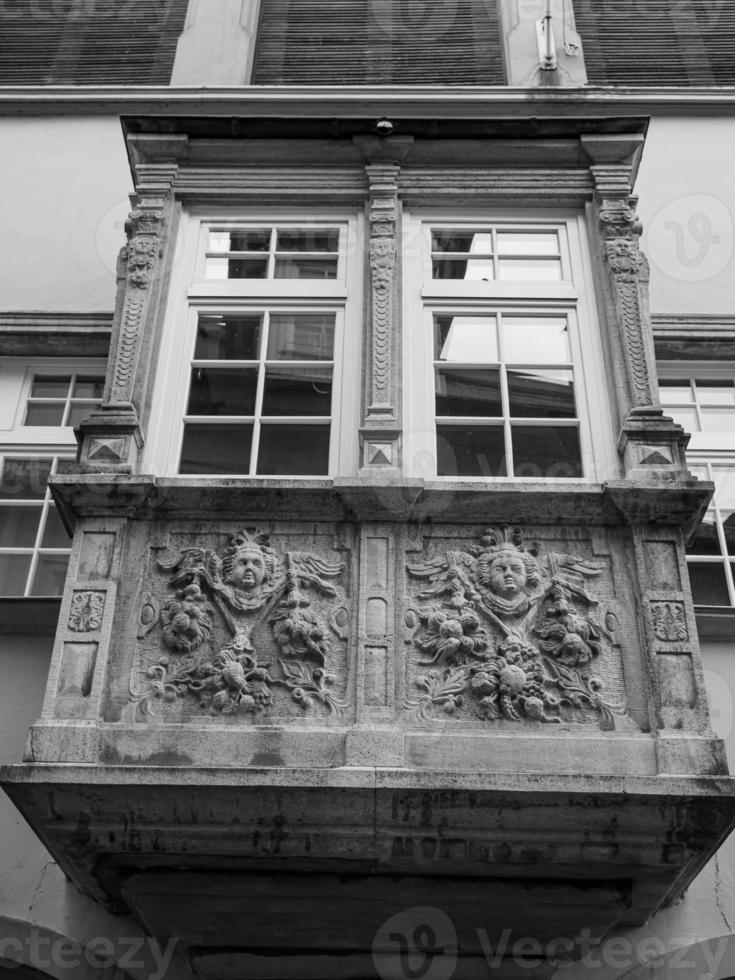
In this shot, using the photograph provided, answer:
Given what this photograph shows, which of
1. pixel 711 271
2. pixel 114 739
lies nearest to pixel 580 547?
pixel 114 739

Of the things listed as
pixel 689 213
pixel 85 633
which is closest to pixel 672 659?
pixel 85 633

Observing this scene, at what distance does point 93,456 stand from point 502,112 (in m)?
5.44

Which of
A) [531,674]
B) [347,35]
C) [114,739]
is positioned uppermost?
[347,35]

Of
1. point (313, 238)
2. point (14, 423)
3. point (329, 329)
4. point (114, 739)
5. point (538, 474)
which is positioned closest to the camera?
point (114, 739)

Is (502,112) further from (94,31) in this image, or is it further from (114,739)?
(114,739)

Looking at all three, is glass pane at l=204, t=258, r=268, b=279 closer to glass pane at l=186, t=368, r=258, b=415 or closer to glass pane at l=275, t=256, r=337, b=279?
glass pane at l=275, t=256, r=337, b=279

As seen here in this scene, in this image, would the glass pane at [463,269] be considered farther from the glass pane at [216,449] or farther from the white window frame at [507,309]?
the glass pane at [216,449]

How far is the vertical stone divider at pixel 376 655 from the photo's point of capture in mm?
5129

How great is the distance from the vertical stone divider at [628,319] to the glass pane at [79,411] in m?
→ 3.65

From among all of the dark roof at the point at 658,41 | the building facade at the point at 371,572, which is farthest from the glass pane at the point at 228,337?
the dark roof at the point at 658,41

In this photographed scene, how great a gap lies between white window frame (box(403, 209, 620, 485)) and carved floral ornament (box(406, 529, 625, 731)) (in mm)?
557

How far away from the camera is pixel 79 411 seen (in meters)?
7.91

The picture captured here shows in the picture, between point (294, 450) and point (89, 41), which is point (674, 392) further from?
point (89, 41)

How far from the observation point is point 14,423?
25.8 feet
